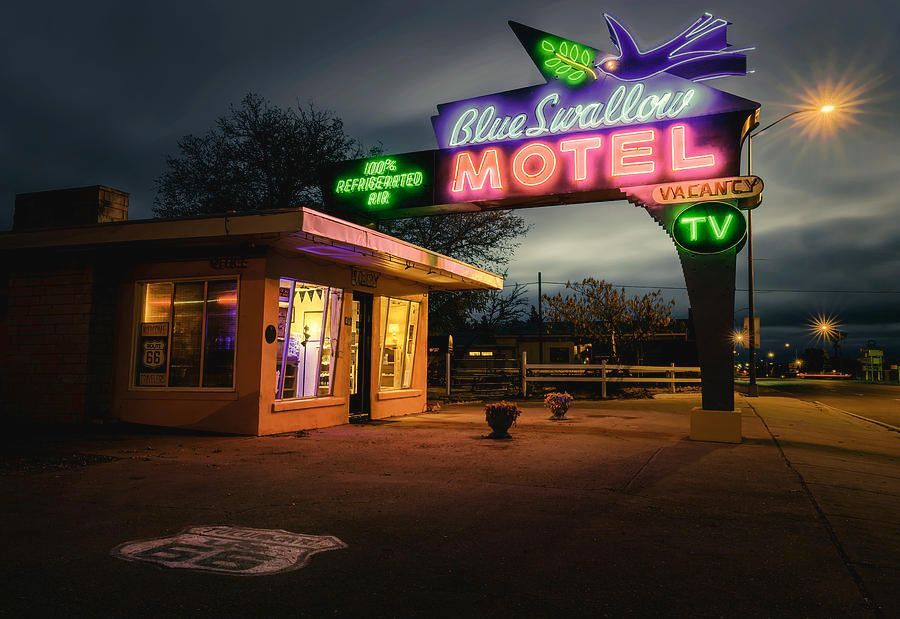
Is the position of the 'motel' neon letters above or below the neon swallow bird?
below

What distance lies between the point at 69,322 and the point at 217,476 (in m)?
6.64

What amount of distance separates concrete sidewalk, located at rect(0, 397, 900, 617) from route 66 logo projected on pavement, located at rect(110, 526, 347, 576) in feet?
0.45

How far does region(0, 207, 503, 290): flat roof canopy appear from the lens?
9.87 meters

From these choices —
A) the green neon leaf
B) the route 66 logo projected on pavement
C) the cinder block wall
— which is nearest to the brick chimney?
the cinder block wall

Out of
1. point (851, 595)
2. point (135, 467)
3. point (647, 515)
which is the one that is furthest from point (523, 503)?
point (135, 467)

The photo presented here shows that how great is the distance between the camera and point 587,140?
1305cm

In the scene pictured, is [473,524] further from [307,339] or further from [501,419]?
[307,339]

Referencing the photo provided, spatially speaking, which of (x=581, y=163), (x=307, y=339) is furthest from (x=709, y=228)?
(x=307, y=339)

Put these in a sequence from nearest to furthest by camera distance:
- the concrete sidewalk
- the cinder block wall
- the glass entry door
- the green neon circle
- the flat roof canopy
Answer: the concrete sidewalk → the flat roof canopy → the green neon circle → the cinder block wall → the glass entry door

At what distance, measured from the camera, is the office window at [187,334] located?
1137 centimetres

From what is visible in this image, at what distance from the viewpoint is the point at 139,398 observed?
1182 centimetres

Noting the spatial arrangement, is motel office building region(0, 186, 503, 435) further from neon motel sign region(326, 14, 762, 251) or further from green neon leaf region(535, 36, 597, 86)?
green neon leaf region(535, 36, 597, 86)

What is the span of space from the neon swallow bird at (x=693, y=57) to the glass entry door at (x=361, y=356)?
748cm

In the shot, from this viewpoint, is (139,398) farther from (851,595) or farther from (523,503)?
(851,595)
